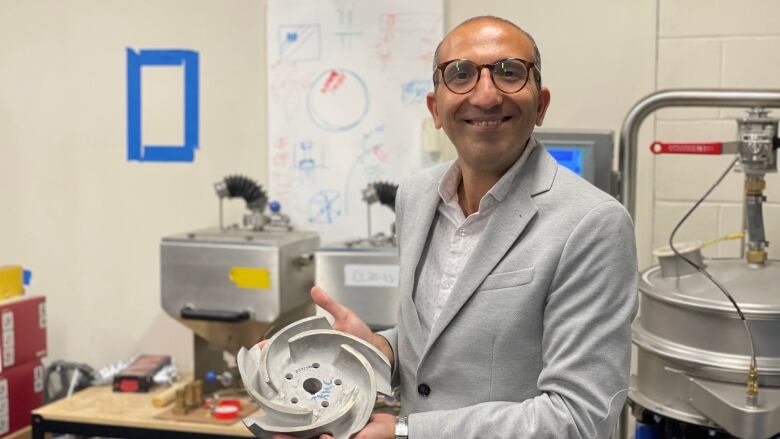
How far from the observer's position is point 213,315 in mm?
2250

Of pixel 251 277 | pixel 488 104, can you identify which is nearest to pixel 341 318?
pixel 488 104

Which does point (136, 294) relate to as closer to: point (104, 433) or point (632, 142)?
point (104, 433)

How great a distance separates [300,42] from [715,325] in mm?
1600

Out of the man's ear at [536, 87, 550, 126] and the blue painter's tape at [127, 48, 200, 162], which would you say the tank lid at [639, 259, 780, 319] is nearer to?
the man's ear at [536, 87, 550, 126]

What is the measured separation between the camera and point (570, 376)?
3.67 ft

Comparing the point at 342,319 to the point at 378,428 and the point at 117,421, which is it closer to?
the point at 378,428

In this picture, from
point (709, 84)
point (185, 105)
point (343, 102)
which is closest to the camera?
point (709, 84)

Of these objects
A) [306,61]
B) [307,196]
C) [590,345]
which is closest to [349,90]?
[306,61]

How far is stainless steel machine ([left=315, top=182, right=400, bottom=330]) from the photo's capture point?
222 cm

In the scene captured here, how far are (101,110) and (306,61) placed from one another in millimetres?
751

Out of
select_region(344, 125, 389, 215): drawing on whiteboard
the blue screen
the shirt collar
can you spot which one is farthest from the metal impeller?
select_region(344, 125, 389, 215): drawing on whiteboard

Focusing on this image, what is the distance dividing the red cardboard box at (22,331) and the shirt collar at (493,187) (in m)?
1.69

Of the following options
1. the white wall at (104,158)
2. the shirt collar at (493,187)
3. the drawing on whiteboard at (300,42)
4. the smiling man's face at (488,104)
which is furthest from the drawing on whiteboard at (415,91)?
the smiling man's face at (488,104)

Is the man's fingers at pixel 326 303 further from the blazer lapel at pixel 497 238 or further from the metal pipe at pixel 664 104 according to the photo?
the metal pipe at pixel 664 104
